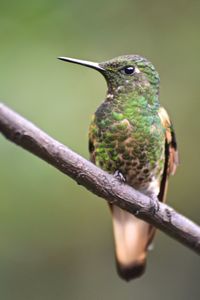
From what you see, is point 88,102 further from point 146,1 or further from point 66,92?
point 146,1

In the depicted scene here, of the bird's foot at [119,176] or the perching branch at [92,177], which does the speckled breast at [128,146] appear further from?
the perching branch at [92,177]

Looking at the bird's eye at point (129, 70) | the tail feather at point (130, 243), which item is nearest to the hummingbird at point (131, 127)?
the bird's eye at point (129, 70)

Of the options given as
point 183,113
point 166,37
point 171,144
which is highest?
point 166,37

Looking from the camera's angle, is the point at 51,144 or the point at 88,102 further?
the point at 88,102

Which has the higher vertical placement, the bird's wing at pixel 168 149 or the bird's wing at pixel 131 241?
the bird's wing at pixel 168 149

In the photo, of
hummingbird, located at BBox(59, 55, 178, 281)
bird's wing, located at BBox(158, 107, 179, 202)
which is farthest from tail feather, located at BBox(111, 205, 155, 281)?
hummingbird, located at BBox(59, 55, 178, 281)

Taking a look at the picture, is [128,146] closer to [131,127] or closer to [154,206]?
[131,127]

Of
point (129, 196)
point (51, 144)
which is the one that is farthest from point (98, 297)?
point (51, 144)
